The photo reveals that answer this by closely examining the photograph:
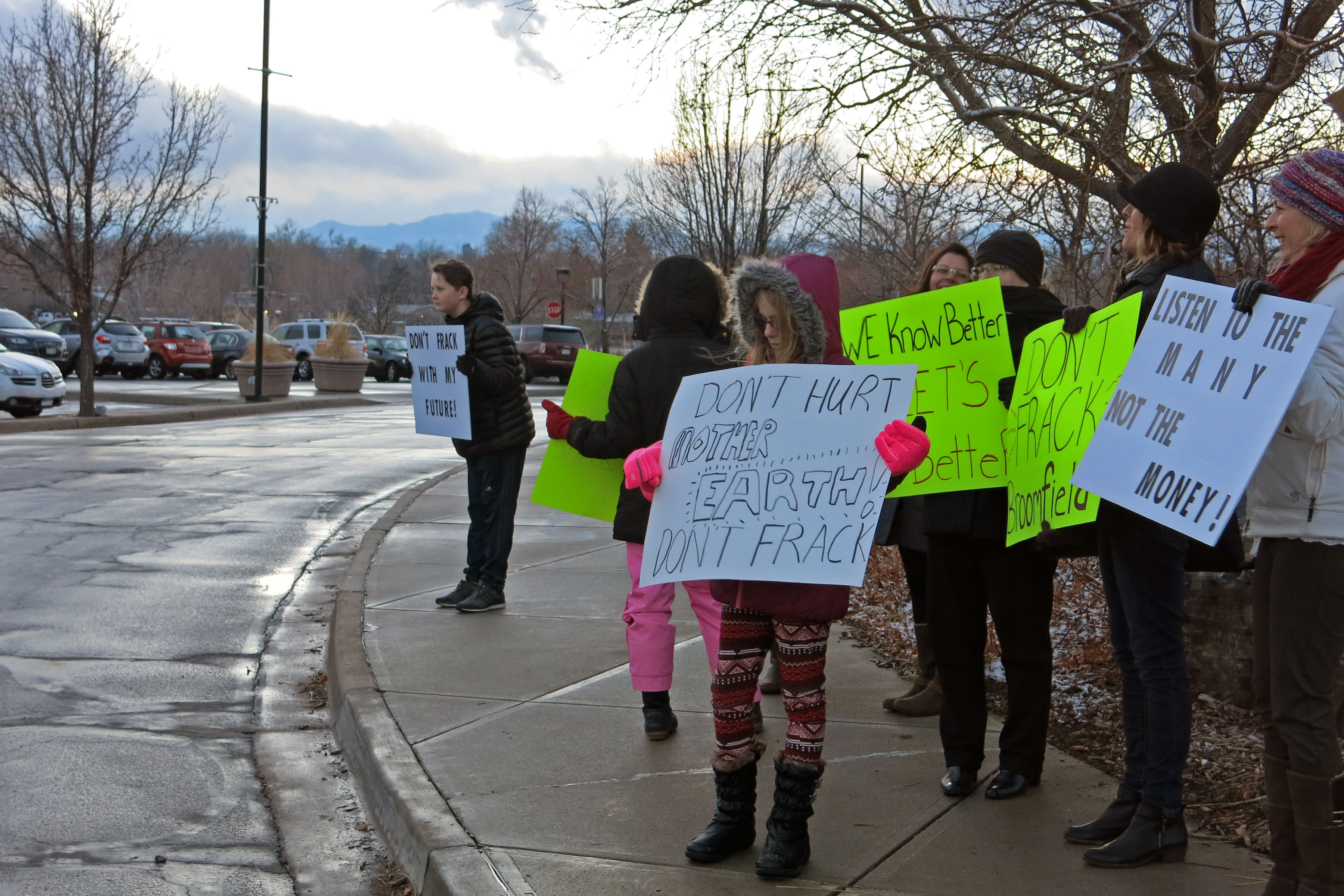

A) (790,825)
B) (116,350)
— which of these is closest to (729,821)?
(790,825)

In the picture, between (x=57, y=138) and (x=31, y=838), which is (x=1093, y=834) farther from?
(x=57, y=138)

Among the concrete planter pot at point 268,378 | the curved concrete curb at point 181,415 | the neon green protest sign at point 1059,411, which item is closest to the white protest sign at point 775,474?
the neon green protest sign at point 1059,411

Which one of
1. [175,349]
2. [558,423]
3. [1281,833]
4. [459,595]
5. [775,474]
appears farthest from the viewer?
[175,349]

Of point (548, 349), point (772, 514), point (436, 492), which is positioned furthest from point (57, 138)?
point (772, 514)

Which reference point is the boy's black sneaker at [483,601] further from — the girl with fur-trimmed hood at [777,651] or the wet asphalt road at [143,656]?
the girl with fur-trimmed hood at [777,651]

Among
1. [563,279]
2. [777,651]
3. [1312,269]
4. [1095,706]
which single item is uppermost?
[563,279]

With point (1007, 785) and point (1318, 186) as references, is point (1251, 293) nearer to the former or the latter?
point (1318, 186)

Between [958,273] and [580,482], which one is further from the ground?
[958,273]

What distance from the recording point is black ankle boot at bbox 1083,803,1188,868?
345 cm

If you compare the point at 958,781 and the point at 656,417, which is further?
the point at 656,417

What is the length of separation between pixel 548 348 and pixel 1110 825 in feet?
108

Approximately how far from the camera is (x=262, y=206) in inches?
1077

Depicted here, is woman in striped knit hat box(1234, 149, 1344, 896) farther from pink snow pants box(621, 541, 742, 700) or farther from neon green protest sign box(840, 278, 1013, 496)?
pink snow pants box(621, 541, 742, 700)

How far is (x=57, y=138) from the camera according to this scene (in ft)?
68.8
